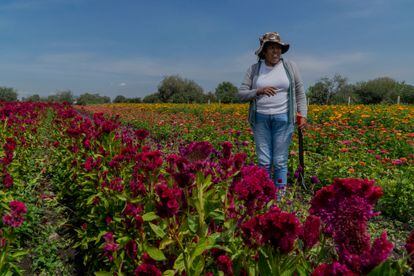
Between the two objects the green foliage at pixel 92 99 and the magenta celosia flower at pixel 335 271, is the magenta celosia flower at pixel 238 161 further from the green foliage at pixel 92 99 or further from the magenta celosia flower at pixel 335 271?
the green foliage at pixel 92 99

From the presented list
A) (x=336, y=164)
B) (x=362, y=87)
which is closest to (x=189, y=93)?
(x=362, y=87)

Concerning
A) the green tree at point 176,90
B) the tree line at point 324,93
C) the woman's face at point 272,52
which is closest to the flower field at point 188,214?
the woman's face at point 272,52

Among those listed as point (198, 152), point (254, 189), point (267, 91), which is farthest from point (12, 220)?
point (267, 91)

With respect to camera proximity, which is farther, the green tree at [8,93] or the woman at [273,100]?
the green tree at [8,93]

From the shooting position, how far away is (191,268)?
1604mm

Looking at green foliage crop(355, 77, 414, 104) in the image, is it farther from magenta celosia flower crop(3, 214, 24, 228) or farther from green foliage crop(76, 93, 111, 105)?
magenta celosia flower crop(3, 214, 24, 228)

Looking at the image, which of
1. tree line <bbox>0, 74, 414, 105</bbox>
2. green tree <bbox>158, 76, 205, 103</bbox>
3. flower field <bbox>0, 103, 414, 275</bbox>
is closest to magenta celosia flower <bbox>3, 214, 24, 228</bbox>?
flower field <bbox>0, 103, 414, 275</bbox>

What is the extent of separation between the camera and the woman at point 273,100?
3762 mm

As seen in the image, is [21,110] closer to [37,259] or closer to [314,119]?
[37,259]

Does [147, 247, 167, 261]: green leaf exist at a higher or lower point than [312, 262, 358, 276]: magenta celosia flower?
lower

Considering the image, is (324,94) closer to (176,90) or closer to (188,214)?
(176,90)

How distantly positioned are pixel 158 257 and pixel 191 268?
0.50ft

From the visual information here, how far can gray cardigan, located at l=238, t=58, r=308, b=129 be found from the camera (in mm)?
3803

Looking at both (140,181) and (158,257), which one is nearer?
(158,257)
